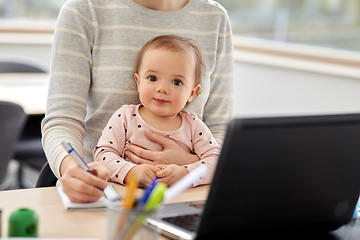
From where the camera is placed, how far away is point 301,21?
3600mm

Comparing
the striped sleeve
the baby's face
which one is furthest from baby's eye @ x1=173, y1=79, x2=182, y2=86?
the striped sleeve

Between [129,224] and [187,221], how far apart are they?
0.69ft

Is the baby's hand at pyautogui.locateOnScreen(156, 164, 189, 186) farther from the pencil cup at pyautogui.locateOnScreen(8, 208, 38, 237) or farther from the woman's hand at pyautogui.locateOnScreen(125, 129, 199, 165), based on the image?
the pencil cup at pyautogui.locateOnScreen(8, 208, 38, 237)

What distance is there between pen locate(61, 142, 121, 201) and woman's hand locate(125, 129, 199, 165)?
0.15 m

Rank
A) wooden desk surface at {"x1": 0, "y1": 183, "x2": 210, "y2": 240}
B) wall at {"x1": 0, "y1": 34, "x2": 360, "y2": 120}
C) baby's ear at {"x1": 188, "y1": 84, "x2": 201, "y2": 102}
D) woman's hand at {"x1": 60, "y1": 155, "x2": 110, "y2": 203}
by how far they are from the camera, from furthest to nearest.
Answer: wall at {"x1": 0, "y1": 34, "x2": 360, "y2": 120} → baby's ear at {"x1": 188, "y1": 84, "x2": 201, "y2": 102} → woman's hand at {"x1": 60, "y1": 155, "x2": 110, "y2": 203} → wooden desk surface at {"x1": 0, "y1": 183, "x2": 210, "y2": 240}

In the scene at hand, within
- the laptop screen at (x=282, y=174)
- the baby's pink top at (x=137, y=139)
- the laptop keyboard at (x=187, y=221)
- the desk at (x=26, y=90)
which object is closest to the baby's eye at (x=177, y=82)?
the baby's pink top at (x=137, y=139)

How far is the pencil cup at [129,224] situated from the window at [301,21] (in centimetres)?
295

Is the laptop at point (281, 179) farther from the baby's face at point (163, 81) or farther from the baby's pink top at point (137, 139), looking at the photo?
the baby's face at point (163, 81)

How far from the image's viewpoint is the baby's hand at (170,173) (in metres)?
1.07

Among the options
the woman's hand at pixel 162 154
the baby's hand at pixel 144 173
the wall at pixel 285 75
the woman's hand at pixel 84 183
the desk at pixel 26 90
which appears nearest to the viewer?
the woman's hand at pixel 84 183

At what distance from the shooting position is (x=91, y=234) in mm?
784

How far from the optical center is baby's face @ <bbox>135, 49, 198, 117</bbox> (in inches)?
47.8

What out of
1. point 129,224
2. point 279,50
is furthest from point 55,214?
point 279,50

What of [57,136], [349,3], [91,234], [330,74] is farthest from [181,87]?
[349,3]
